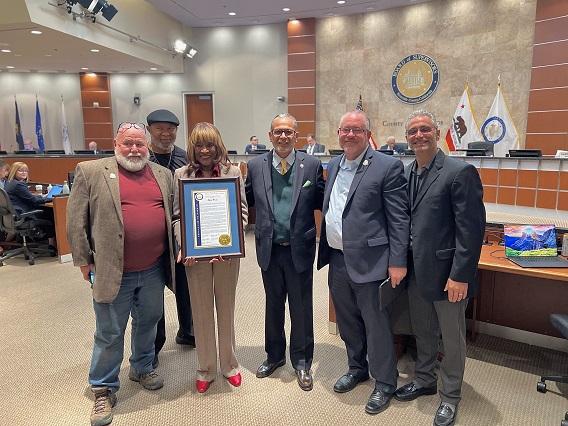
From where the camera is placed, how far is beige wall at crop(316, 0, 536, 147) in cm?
902

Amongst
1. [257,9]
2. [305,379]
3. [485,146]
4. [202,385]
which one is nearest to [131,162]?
[202,385]

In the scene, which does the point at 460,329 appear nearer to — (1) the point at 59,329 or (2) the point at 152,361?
(2) the point at 152,361

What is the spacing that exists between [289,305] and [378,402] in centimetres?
78

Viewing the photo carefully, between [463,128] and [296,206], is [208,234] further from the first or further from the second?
[463,128]

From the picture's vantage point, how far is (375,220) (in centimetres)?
228

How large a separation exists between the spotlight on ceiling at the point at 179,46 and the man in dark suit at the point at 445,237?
10867mm

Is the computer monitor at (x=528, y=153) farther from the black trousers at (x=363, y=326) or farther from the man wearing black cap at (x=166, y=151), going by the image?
the man wearing black cap at (x=166, y=151)

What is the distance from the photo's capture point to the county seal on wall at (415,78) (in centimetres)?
1011

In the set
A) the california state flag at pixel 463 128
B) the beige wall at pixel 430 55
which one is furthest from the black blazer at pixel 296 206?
the beige wall at pixel 430 55

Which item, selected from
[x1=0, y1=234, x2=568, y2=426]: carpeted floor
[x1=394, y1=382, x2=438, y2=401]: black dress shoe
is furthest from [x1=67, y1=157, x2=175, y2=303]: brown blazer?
[x1=394, y1=382, x2=438, y2=401]: black dress shoe

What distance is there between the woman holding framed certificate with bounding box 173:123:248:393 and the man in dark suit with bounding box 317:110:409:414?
1.93 ft

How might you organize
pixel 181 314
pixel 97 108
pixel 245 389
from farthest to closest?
pixel 97 108 < pixel 181 314 < pixel 245 389

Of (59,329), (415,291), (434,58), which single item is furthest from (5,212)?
(434,58)

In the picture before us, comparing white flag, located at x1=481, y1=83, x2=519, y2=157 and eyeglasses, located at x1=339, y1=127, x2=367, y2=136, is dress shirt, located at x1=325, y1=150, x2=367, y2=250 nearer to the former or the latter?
eyeglasses, located at x1=339, y1=127, x2=367, y2=136
